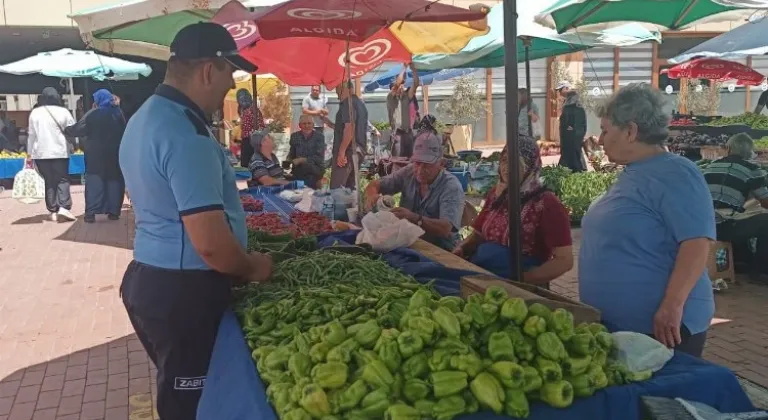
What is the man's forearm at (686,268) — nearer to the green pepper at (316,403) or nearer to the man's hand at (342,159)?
the green pepper at (316,403)

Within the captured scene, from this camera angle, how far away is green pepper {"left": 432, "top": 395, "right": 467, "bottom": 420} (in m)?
1.71

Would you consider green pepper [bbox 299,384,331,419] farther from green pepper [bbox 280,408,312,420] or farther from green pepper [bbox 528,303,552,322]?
green pepper [bbox 528,303,552,322]

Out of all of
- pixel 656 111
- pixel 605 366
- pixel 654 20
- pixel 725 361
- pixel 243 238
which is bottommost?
pixel 725 361

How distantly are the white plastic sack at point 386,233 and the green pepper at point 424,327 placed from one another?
6.35 ft

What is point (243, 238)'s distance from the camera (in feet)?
9.18

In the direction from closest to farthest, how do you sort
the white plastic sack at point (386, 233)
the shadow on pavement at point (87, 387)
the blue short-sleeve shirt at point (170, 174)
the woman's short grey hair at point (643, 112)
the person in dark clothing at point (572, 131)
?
the blue short-sleeve shirt at point (170, 174) → the woman's short grey hair at point (643, 112) → the white plastic sack at point (386, 233) → the shadow on pavement at point (87, 387) → the person in dark clothing at point (572, 131)

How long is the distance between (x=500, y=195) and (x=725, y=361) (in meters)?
2.13

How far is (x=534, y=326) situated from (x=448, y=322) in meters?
0.26

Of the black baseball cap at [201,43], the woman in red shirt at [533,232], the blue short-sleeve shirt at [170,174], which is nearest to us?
the blue short-sleeve shirt at [170,174]

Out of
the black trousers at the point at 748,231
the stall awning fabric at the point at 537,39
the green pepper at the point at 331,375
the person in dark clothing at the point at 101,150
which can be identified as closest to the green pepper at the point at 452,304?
the green pepper at the point at 331,375

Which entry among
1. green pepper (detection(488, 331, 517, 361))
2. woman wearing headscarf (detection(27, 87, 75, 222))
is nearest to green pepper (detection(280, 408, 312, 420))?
green pepper (detection(488, 331, 517, 361))

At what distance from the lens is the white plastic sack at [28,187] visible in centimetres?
1137

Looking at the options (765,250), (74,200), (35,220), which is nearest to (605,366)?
(765,250)

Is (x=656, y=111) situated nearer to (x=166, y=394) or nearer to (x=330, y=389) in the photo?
(x=330, y=389)
